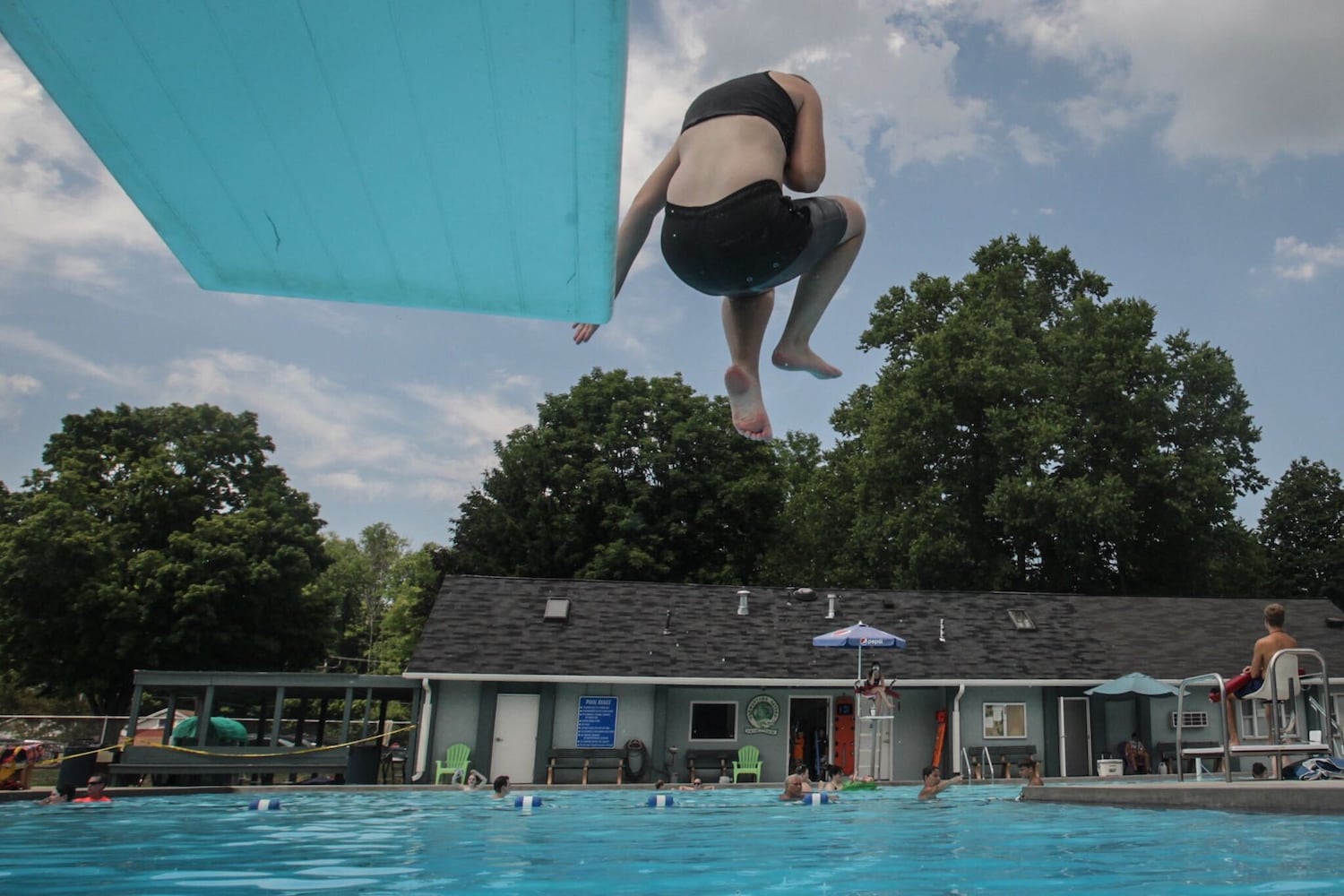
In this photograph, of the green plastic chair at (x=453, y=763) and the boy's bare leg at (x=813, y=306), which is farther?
the green plastic chair at (x=453, y=763)

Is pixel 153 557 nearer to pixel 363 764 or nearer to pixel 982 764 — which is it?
pixel 363 764

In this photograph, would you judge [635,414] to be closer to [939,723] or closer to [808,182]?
[939,723]

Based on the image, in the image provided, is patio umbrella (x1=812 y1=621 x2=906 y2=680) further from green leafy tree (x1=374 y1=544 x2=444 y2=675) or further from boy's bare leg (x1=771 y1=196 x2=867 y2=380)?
green leafy tree (x1=374 y1=544 x2=444 y2=675)

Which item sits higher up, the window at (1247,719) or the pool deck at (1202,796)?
the window at (1247,719)

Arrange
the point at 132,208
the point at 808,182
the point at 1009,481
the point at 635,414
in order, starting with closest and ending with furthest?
the point at 808,182, the point at 132,208, the point at 1009,481, the point at 635,414

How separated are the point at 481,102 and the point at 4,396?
4.33 meters

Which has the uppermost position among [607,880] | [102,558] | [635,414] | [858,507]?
[635,414]

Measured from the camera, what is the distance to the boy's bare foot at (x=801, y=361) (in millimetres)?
2746

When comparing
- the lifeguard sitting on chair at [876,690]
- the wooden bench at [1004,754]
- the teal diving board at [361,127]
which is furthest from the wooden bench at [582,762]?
the teal diving board at [361,127]

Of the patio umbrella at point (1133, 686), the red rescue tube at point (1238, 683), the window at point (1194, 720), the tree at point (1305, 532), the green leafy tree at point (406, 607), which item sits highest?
the tree at point (1305, 532)

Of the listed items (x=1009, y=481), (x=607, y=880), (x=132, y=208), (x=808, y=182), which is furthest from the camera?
(x=1009, y=481)

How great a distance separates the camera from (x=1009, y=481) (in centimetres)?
2656

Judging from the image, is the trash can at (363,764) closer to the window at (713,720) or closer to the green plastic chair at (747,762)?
the window at (713,720)

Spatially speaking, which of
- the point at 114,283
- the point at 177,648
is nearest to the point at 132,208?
the point at 114,283
